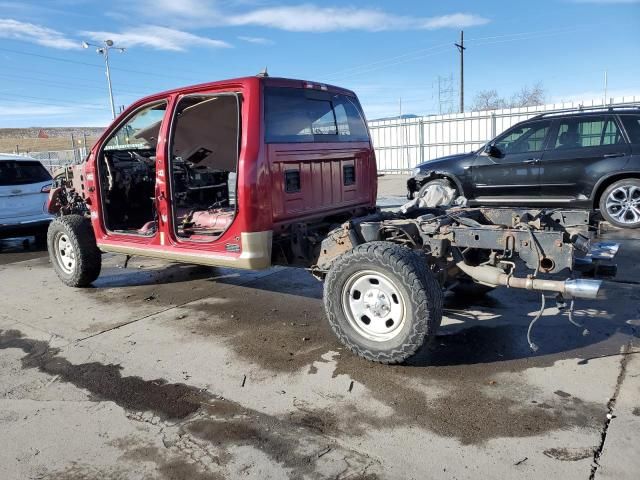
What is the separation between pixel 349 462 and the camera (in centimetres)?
263

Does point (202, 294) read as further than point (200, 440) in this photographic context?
Yes

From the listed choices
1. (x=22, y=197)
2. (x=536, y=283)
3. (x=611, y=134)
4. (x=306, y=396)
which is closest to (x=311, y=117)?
(x=536, y=283)

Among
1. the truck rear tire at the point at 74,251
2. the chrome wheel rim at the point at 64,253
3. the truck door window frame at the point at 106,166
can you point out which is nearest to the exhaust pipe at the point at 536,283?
the truck door window frame at the point at 106,166

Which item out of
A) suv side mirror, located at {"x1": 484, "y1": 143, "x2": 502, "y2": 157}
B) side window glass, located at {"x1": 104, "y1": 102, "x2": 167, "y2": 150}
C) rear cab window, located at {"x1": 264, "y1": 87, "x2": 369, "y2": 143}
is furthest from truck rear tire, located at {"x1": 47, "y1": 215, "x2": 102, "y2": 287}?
suv side mirror, located at {"x1": 484, "y1": 143, "x2": 502, "y2": 157}

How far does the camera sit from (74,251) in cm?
603

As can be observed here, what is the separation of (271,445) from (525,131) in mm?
7231

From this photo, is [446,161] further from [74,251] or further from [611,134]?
[74,251]

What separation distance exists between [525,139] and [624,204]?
1762mm

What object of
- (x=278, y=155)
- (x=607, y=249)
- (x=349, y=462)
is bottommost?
(x=349, y=462)

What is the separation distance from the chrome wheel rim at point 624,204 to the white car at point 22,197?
9.39 meters

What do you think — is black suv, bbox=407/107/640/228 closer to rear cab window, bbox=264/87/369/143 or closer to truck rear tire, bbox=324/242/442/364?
rear cab window, bbox=264/87/369/143

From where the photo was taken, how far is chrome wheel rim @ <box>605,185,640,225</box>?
25.0ft

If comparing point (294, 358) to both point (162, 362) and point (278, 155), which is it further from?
point (278, 155)

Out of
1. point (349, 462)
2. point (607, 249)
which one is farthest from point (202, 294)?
point (607, 249)
